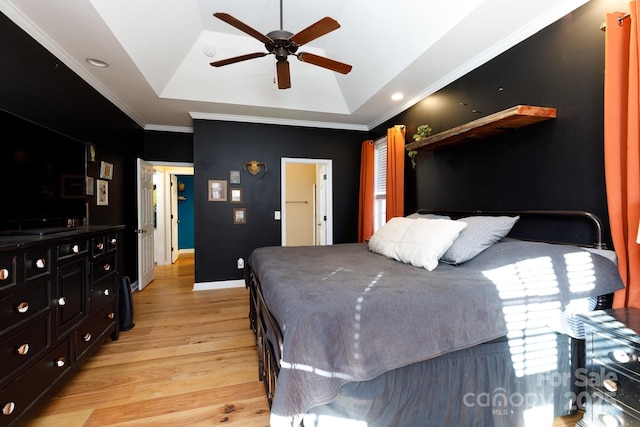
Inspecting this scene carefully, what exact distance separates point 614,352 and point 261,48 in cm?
399

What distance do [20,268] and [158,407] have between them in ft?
3.62

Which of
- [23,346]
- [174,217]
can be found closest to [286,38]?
[23,346]

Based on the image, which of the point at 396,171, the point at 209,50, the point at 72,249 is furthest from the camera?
the point at 396,171

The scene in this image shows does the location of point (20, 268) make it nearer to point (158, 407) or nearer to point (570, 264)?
point (158, 407)

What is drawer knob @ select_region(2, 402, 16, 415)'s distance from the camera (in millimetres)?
1348

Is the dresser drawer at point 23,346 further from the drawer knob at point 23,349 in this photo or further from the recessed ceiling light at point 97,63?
the recessed ceiling light at point 97,63

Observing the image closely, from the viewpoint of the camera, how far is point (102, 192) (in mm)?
3523

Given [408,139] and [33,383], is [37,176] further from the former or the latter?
[408,139]

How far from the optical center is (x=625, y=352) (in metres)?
1.28

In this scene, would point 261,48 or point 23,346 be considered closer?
point 23,346

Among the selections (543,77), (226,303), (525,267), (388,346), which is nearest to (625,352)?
(525,267)

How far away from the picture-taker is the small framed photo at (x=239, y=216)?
14.9ft

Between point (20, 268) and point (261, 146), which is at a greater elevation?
point (261, 146)

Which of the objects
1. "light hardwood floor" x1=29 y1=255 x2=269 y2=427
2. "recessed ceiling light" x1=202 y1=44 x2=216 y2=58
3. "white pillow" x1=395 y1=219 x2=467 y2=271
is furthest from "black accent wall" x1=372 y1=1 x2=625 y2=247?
"recessed ceiling light" x1=202 y1=44 x2=216 y2=58
